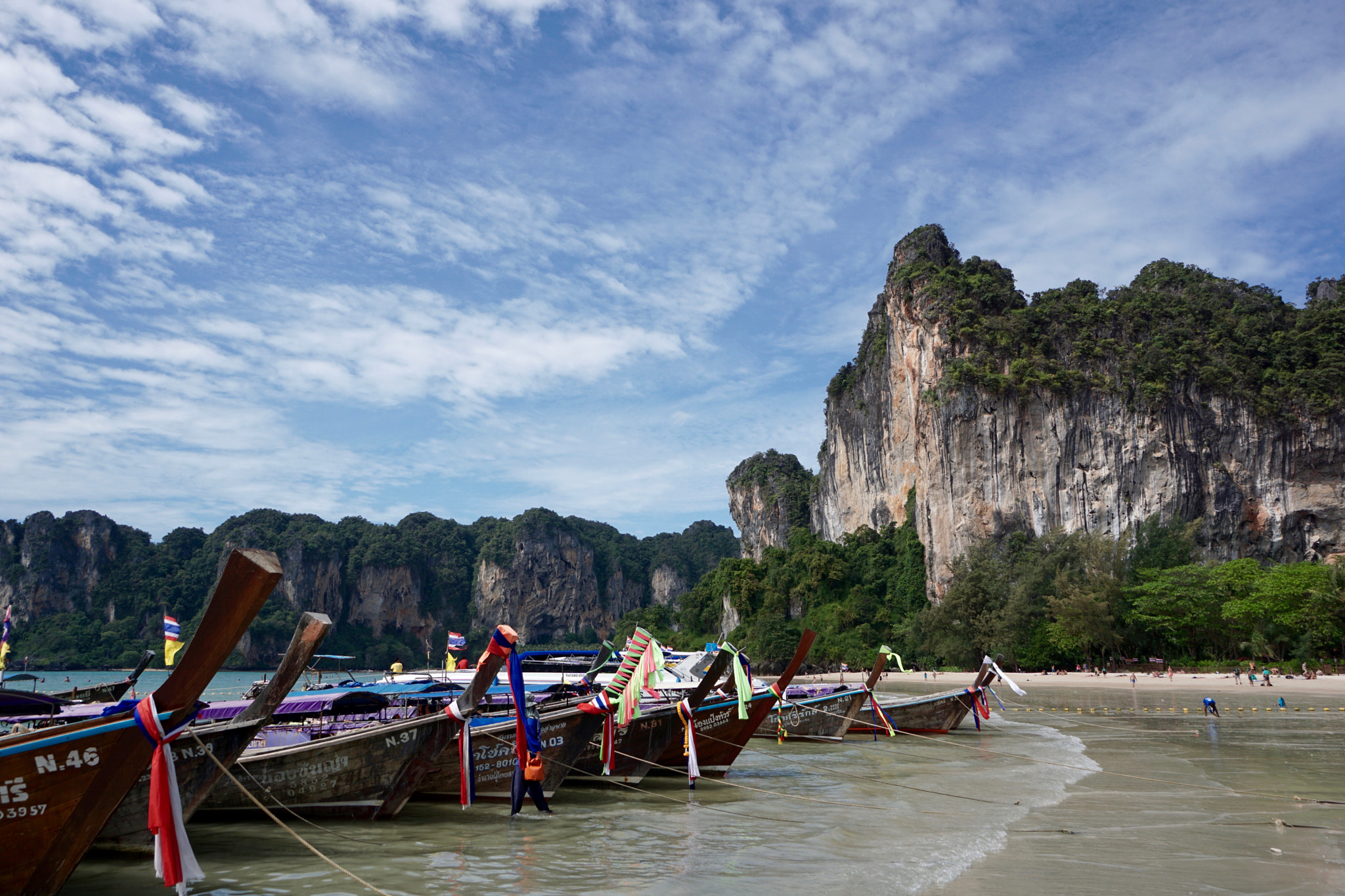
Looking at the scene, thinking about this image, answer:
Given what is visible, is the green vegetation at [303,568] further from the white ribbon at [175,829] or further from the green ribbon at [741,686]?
the white ribbon at [175,829]

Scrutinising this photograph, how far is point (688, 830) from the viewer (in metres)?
10.2

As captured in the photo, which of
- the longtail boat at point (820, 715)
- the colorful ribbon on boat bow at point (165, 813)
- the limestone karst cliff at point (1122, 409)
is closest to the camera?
the colorful ribbon on boat bow at point (165, 813)

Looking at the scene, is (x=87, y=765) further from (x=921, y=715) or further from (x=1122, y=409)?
(x=1122, y=409)

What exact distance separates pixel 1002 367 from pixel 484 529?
4530 inches

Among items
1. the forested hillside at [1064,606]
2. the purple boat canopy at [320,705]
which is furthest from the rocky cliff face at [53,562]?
the purple boat canopy at [320,705]

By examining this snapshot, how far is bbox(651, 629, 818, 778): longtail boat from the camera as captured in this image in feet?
45.0

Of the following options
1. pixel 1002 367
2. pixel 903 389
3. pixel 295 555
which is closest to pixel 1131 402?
pixel 1002 367

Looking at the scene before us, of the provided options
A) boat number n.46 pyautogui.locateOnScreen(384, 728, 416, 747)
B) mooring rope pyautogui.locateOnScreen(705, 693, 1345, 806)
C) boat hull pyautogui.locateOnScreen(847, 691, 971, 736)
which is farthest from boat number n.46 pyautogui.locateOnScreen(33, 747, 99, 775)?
boat hull pyautogui.locateOnScreen(847, 691, 971, 736)

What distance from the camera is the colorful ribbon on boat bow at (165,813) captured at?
593 centimetres

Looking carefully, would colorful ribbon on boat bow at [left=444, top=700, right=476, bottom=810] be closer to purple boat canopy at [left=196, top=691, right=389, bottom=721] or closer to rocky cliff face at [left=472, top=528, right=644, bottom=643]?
purple boat canopy at [left=196, top=691, right=389, bottom=721]

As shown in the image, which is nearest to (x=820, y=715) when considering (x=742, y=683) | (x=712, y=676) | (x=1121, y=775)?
(x=1121, y=775)

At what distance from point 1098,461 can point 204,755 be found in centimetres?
6298

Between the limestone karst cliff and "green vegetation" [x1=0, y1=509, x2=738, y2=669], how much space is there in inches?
3543

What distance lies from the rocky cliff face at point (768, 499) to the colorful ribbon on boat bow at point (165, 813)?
101 meters
